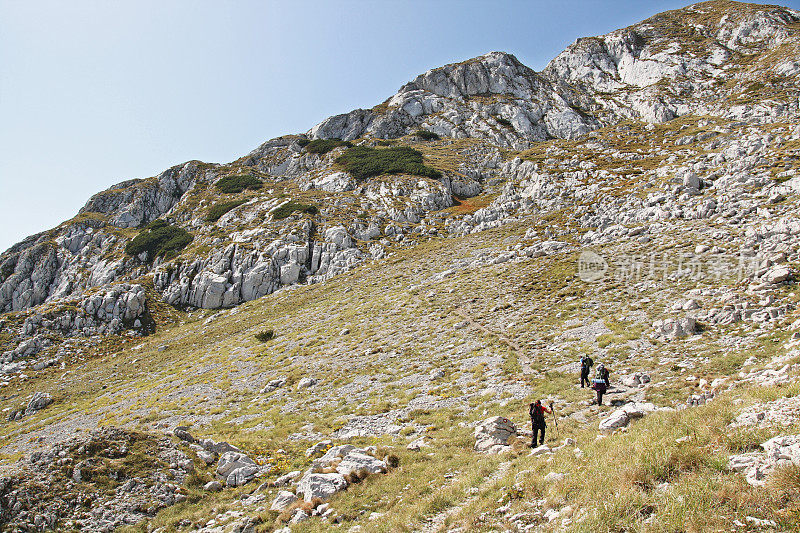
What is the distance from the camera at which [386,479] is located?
11.8 meters

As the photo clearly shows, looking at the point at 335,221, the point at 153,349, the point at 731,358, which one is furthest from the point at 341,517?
the point at 335,221

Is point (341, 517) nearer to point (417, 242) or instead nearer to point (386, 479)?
point (386, 479)

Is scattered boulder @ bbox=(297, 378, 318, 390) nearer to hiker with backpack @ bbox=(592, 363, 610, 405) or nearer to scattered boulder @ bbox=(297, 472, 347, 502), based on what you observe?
scattered boulder @ bbox=(297, 472, 347, 502)

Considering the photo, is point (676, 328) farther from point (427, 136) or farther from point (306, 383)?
point (427, 136)

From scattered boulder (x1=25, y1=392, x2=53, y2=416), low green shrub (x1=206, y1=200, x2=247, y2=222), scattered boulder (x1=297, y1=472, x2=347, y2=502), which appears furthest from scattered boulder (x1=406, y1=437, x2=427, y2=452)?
low green shrub (x1=206, y1=200, x2=247, y2=222)

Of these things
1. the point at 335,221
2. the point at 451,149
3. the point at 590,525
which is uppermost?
the point at 451,149

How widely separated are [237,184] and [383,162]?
160 ft

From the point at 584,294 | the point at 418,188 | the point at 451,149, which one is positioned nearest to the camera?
the point at 584,294

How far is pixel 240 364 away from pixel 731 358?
119 ft

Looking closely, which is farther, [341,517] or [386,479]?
[386,479]

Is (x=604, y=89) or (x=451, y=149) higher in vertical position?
(x=604, y=89)

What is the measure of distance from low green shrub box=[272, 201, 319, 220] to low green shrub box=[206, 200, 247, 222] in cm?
1969

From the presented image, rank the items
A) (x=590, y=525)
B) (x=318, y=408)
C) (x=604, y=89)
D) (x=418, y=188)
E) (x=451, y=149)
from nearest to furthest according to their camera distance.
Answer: (x=590, y=525)
(x=318, y=408)
(x=418, y=188)
(x=451, y=149)
(x=604, y=89)

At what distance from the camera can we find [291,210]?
82.1m
